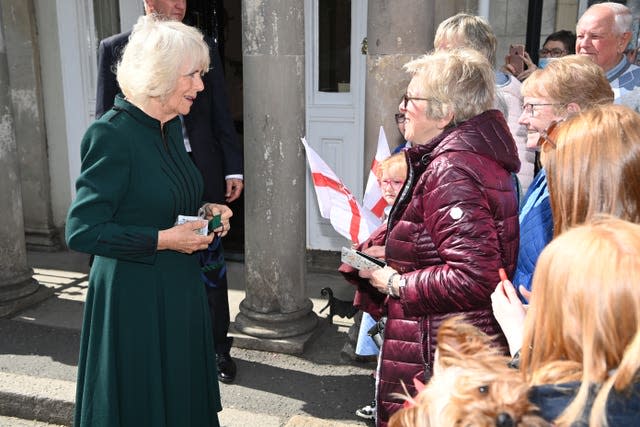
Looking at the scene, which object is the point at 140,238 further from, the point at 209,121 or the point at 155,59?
the point at 209,121

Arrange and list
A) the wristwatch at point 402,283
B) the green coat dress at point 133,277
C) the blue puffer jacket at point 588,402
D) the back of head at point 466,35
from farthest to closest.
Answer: the back of head at point 466,35
the green coat dress at point 133,277
the wristwatch at point 402,283
the blue puffer jacket at point 588,402

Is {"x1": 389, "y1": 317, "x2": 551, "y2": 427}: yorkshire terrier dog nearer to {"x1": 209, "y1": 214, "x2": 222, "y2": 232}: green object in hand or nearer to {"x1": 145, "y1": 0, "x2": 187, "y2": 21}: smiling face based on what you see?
{"x1": 209, "y1": 214, "x2": 222, "y2": 232}: green object in hand

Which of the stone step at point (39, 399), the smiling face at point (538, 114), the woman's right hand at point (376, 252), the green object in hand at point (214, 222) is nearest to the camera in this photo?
the smiling face at point (538, 114)

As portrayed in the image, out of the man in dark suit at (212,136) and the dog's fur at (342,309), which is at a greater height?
the man in dark suit at (212,136)

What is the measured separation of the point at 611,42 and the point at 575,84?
148 centimetres

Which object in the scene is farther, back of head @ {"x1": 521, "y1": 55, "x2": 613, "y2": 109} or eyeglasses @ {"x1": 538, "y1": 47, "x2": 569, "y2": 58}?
eyeglasses @ {"x1": 538, "y1": 47, "x2": 569, "y2": 58}

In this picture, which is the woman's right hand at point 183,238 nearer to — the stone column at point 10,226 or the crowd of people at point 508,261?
the crowd of people at point 508,261

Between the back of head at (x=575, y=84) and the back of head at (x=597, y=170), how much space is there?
0.73 meters

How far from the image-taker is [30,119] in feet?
22.2

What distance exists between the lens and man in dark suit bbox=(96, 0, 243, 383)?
3717 millimetres

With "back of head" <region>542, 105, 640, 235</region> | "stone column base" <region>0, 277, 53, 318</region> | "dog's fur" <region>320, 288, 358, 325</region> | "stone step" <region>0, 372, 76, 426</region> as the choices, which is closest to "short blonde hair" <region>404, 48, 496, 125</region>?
"back of head" <region>542, 105, 640, 235</region>

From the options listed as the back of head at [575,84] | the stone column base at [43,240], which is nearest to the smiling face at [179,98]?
the back of head at [575,84]

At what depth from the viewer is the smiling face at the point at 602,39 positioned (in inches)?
146

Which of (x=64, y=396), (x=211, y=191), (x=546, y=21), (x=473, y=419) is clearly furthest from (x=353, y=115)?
(x=473, y=419)
